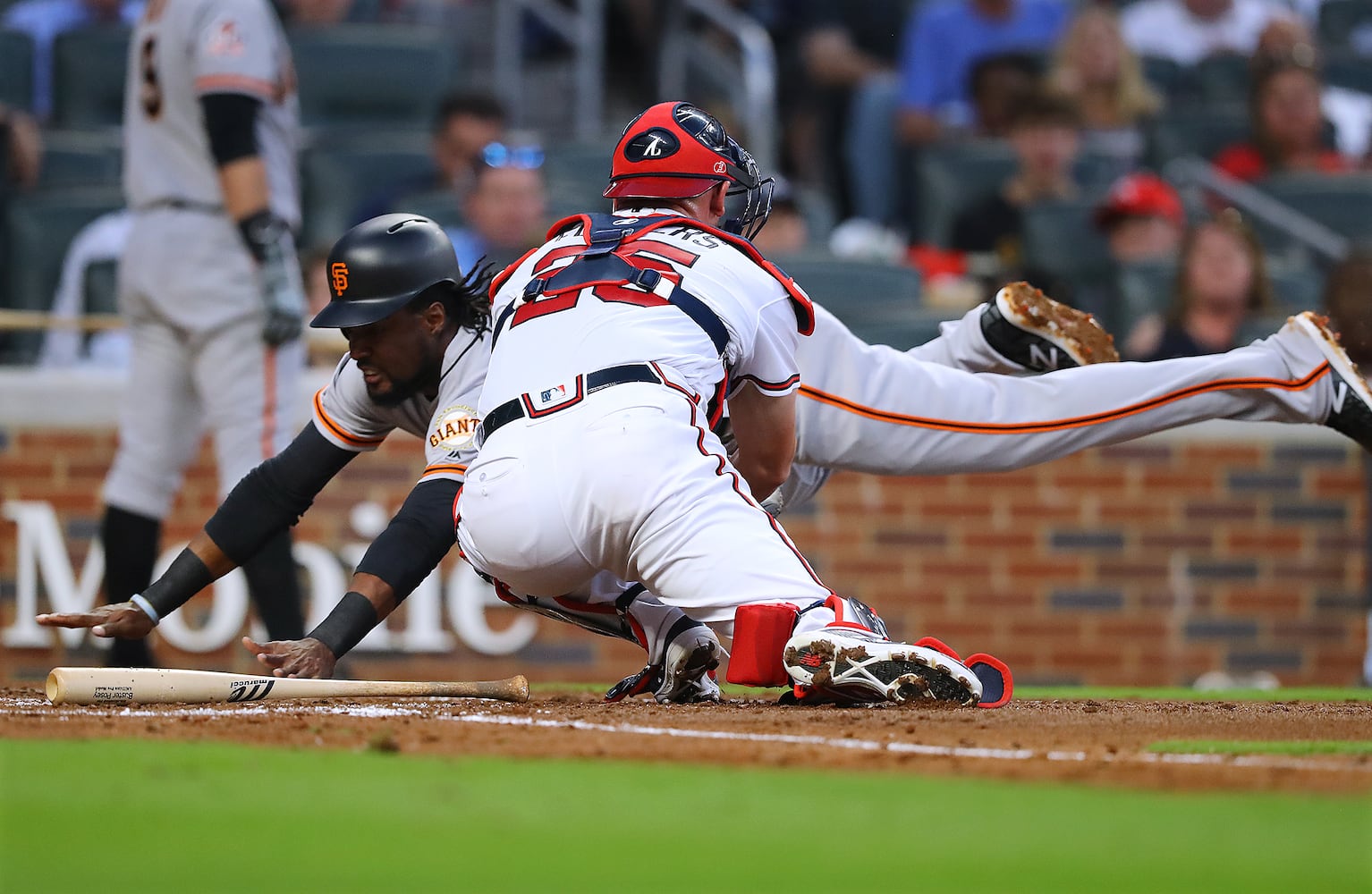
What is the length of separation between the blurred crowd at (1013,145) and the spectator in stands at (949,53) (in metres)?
0.01

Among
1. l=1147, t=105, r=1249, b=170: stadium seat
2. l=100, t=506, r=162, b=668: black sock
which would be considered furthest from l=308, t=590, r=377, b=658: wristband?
l=1147, t=105, r=1249, b=170: stadium seat

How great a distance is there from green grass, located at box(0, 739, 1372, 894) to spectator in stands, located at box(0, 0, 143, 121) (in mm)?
7462

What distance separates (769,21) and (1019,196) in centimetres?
270

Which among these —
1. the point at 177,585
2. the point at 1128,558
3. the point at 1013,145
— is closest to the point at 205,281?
the point at 177,585

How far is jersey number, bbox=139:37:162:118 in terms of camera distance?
5.74 meters

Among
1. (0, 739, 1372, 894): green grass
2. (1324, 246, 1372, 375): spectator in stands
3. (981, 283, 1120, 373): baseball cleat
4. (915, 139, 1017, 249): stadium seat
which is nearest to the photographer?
(0, 739, 1372, 894): green grass

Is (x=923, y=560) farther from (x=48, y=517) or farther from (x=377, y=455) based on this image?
(x=48, y=517)

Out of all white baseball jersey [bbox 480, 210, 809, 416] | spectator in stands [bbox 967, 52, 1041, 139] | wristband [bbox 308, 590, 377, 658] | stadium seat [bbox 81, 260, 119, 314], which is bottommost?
wristband [bbox 308, 590, 377, 658]

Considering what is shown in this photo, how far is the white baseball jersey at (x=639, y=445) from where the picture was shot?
3920mm

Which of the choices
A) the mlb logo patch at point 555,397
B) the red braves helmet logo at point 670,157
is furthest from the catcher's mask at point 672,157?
the mlb logo patch at point 555,397

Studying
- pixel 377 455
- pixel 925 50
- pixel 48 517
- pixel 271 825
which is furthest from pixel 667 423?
pixel 925 50

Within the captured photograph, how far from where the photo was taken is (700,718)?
3.81m

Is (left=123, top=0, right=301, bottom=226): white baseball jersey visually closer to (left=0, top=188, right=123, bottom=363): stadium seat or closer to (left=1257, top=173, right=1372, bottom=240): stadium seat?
(left=0, top=188, right=123, bottom=363): stadium seat

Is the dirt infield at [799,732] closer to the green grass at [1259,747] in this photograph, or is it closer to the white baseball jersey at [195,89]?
the green grass at [1259,747]
